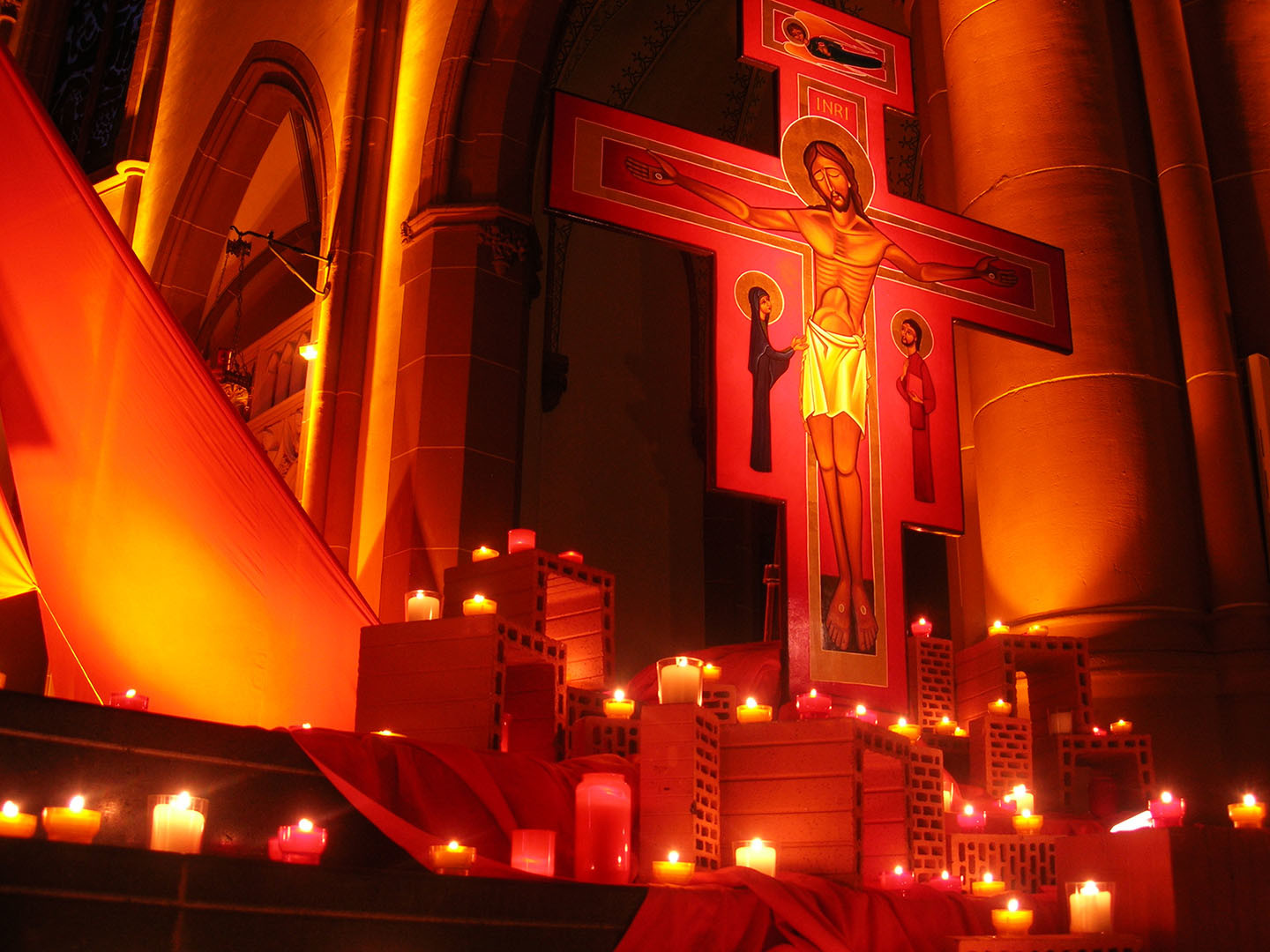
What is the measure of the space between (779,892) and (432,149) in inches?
233

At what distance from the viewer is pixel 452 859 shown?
2.85 meters

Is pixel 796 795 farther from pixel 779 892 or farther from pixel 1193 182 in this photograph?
pixel 1193 182

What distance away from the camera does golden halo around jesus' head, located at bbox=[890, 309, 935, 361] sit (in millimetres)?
5434

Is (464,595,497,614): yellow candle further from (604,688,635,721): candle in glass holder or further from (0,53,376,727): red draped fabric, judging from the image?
(0,53,376,727): red draped fabric

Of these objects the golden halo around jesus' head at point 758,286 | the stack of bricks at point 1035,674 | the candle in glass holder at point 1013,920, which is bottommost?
the candle in glass holder at point 1013,920

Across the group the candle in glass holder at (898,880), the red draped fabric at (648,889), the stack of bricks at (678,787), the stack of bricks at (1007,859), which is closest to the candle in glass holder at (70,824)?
the red draped fabric at (648,889)

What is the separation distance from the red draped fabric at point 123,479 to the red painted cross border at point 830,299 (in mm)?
1411

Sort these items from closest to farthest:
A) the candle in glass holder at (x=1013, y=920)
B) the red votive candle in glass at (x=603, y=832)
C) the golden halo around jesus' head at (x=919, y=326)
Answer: the candle in glass holder at (x=1013, y=920) → the red votive candle in glass at (x=603, y=832) → the golden halo around jesus' head at (x=919, y=326)

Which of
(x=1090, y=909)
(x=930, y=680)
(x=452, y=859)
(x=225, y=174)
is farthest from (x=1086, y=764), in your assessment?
(x=225, y=174)

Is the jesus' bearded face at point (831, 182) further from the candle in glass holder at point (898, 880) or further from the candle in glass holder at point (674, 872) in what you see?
the candle in glass holder at point (674, 872)

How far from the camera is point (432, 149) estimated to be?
26.8 feet

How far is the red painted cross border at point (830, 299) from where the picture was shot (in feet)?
16.0

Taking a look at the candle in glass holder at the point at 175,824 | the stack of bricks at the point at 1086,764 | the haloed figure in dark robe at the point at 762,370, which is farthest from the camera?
the haloed figure in dark robe at the point at 762,370

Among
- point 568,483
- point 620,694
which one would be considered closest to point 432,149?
point 568,483
